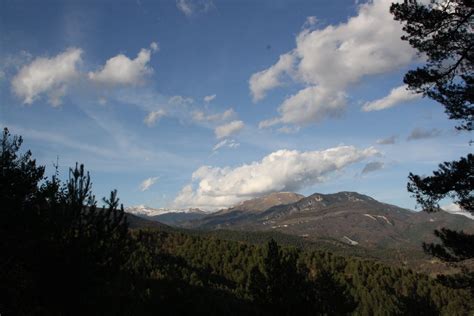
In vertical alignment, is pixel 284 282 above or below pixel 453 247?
below

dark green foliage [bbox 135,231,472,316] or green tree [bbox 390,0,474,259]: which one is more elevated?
green tree [bbox 390,0,474,259]

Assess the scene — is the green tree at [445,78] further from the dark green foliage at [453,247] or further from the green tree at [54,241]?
the green tree at [54,241]

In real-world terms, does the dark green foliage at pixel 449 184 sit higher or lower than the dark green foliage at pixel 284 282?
higher

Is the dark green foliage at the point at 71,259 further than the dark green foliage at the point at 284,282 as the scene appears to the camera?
No

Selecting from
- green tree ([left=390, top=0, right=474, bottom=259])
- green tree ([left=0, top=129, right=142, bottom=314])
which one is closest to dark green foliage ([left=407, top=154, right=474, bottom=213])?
green tree ([left=390, top=0, right=474, bottom=259])

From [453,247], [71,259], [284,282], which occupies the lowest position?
[284,282]

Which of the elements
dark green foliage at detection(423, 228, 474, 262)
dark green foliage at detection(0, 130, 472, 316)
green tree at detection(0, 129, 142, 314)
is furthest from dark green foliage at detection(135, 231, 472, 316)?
green tree at detection(0, 129, 142, 314)

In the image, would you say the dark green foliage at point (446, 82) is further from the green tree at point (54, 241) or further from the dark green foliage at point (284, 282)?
the green tree at point (54, 241)

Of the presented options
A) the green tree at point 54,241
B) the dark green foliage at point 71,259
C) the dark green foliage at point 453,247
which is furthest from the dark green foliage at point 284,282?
the green tree at point 54,241

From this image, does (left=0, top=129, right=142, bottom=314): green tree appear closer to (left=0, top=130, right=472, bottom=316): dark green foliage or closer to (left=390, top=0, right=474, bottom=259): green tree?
(left=0, top=130, right=472, bottom=316): dark green foliage

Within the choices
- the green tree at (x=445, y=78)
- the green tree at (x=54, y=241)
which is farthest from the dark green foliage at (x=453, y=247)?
the green tree at (x=54, y=241)

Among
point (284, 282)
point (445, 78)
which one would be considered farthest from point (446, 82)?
point (284, 282)

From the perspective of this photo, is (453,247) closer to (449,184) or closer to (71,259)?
(449,184)

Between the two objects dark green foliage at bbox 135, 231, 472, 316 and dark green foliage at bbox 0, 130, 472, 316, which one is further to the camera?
dark green foliage at bbox 135, 231, 472, 316
